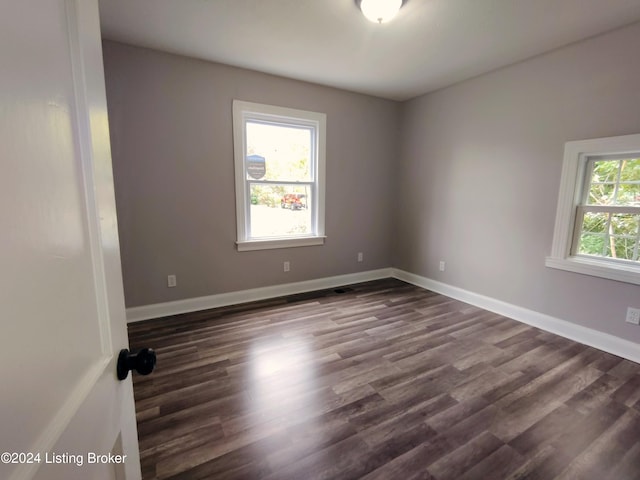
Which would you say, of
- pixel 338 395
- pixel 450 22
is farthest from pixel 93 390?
pixel 450 22

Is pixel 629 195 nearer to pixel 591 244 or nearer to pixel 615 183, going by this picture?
pixel 615 183

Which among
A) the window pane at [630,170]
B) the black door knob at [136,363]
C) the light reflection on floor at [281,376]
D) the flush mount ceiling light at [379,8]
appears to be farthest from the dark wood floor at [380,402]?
the flush mount ceiling light at [379,8]

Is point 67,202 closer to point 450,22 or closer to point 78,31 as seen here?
point 78,31

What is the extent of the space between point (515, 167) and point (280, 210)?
2.58 m

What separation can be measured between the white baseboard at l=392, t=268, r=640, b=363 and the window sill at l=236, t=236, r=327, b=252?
1664 mm

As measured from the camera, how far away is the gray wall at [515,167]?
2.42 meters

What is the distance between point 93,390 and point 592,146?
346 cm

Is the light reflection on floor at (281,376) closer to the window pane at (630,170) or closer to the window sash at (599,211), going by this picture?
the window sash at (599,211)

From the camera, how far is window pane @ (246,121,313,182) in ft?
11.1

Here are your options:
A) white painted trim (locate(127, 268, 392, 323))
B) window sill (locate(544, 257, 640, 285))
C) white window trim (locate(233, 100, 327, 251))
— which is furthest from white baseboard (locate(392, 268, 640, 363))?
white window trim (locate(233, 100, 327, 251))

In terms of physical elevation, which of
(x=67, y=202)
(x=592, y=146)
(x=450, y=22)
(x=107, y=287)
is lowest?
(x=107, y=287)

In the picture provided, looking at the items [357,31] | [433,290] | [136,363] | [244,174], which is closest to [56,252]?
[136,363]

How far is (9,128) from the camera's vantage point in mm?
355

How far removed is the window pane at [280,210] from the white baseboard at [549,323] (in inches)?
75.4
